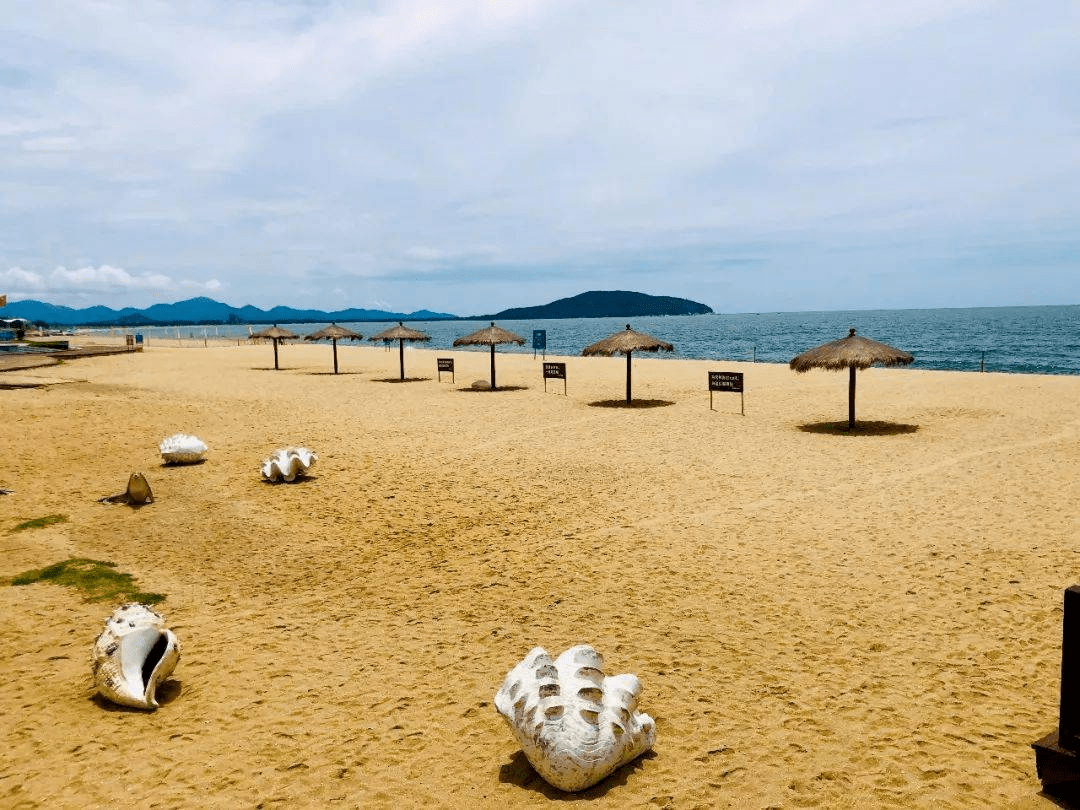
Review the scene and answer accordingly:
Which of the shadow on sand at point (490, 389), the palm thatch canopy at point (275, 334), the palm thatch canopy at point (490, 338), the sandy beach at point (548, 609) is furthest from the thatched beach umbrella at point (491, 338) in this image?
the palm thatch canopy at point (275, 334)

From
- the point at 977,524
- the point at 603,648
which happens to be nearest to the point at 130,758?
the point at 603,648

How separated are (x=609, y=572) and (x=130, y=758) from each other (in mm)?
4199

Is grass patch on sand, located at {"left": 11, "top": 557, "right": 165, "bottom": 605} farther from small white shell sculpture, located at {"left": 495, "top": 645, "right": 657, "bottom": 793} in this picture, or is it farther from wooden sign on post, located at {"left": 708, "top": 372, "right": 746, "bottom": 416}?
wooden sign on post, located at {"left": 708, "top": 372, "right": 746, "bottom": 416}

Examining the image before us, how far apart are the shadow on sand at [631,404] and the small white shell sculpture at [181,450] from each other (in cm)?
974

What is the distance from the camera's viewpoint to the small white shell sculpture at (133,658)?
4418 mm

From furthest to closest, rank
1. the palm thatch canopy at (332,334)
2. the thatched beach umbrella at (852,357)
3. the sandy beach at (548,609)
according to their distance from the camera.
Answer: the palm thatch canopy at (332,334) < the thatched beach umbrella at (852,357) < the sandy beach at (548,609)

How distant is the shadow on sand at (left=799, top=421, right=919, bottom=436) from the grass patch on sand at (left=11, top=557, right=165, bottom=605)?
1204 centimetres

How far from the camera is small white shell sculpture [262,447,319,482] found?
10039mm

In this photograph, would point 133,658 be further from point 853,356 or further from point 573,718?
point 853,356

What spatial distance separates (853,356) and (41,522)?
1404 centimetres

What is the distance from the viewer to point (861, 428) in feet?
46.8

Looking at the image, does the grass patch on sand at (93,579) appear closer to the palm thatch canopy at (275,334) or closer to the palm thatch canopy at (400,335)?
the palm thatch canopy at (400,335)

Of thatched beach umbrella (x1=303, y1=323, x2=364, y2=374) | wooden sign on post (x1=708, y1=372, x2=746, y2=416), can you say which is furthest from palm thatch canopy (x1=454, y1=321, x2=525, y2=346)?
wooden sign on post (x1=708, y1=372, x2=746, y2=416)

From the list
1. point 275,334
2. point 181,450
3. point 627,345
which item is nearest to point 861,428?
point 627,345
